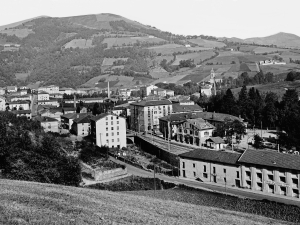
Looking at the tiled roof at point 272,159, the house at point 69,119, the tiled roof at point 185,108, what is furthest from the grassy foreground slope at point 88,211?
the house at point 69,119

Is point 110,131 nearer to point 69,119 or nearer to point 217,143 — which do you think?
point 217,143

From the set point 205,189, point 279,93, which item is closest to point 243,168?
point 205,189

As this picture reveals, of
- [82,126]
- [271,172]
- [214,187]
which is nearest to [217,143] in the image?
[214,187]

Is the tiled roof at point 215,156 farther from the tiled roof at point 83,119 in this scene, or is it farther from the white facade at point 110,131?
the tiled roof at point 83,119

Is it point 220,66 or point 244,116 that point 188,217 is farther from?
point 220,66

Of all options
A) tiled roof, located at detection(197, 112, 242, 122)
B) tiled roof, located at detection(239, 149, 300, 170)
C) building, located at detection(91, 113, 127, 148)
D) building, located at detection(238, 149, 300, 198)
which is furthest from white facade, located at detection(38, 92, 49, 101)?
building, located at detection(238, 149, 300, 198)
